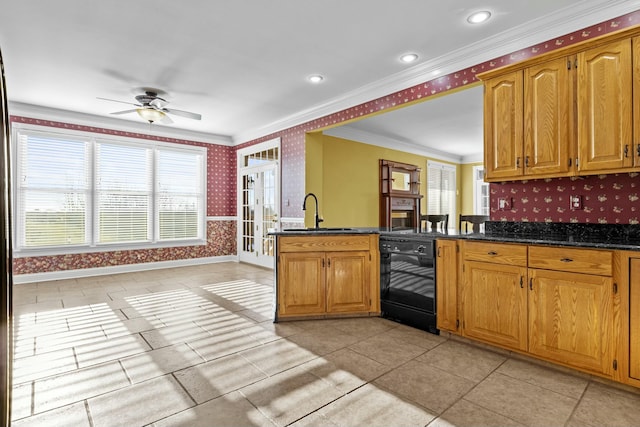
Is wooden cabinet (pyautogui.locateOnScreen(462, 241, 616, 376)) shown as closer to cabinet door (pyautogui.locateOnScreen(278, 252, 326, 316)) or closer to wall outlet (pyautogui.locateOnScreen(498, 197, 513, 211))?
wall outlet (pyautogui.locateOnScreen(498, 197, 513, 211))

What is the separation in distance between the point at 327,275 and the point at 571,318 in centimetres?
199

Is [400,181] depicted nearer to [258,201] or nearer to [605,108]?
[258,201]

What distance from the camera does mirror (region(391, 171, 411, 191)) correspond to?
302 inches

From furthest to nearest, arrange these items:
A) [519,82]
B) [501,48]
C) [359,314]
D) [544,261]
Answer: [359,314], [501,48], [519,82], [544,261]

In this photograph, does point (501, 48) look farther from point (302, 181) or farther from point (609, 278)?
point (302, 181)

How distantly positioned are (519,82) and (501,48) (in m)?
0.62

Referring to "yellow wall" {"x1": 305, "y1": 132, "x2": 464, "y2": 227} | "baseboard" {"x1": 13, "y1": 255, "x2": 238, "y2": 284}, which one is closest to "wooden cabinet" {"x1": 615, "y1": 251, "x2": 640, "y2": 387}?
"yellow wall" {"x1": 305, "y1": 132, "x2": 464, "y2": 227}

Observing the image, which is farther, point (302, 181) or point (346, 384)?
point (302, 181)

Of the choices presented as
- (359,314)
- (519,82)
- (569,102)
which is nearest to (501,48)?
(519,82)

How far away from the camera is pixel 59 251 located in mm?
5609

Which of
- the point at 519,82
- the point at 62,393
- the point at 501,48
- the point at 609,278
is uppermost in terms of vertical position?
the point at 501,48

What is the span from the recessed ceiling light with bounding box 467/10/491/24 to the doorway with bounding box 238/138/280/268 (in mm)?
3922

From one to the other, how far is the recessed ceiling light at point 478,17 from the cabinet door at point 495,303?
2.05 m

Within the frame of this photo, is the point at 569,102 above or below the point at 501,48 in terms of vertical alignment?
below
